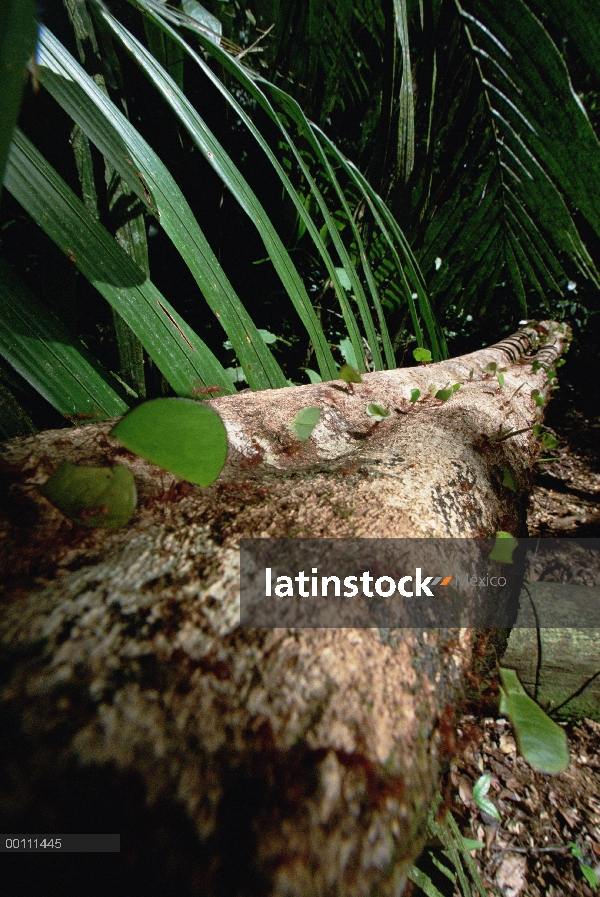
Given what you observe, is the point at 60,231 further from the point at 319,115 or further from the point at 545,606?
the point at 319,115

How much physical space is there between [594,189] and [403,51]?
0.69 metres

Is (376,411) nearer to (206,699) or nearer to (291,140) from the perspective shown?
(206,699)

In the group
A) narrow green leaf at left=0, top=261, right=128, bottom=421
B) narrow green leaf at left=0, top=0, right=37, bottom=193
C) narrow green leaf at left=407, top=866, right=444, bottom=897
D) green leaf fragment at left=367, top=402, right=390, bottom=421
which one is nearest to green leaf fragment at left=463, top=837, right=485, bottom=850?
narrow green leaf at left=407, top=866, right=444, bottom=897

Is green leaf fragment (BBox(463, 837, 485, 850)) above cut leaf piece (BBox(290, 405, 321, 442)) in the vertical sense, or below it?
below

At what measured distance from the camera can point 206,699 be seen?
0.25 m

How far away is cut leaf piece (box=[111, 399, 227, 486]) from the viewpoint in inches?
14.6

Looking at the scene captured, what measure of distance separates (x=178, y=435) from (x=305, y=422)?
0.33 m

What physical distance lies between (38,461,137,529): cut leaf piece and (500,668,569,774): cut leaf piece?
48 cm

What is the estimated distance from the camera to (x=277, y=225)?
2143 mm

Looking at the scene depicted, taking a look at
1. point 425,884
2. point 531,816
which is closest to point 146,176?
point 425,884

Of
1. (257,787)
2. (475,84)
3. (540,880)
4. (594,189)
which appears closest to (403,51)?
(475,84)

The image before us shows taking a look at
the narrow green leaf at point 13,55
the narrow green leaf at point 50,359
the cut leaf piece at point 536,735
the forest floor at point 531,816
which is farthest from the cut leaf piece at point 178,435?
the forest floor at point 531,816

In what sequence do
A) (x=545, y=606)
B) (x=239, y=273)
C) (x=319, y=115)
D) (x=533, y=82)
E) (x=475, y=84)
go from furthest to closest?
(x=239, y=273)
(x=319, y=115)
(x=475, y=84)
(x=533, y=82)
(x=545, y=606)

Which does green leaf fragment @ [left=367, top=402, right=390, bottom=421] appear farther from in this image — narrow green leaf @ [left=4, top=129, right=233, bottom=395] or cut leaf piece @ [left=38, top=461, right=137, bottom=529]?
cut leaf piece @ [left=38, top=461, right=137, bottom=529]
